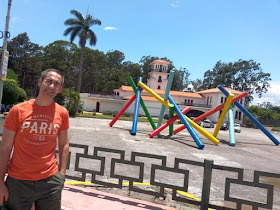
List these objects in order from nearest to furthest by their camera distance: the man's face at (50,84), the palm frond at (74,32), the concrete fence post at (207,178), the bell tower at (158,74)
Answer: the man's face at (50,84) → the concrete fence post at (207,178) → the palm frond at (74,32) → the bell tower at (158,74)

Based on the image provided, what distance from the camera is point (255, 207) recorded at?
351 centimetres

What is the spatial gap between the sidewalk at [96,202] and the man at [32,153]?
52.3 inches

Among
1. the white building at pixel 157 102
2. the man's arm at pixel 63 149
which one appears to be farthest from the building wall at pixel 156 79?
the man's arm at pixel 63 149

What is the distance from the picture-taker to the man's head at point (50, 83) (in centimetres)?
232

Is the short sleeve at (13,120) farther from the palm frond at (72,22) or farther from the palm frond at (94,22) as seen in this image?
the palm frond at (94,22)

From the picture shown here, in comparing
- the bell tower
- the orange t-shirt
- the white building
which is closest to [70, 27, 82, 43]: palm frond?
the white building

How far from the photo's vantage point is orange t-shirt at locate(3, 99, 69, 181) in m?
2.16

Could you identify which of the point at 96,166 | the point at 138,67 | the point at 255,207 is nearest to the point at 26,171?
the point at 255,207

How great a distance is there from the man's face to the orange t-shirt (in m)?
0.13

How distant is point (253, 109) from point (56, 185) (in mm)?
53294

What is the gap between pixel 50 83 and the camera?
2.35m

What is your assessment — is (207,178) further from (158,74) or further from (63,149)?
(158,74)

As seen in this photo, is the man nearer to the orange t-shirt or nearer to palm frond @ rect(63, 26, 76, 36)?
the orange t-shirt

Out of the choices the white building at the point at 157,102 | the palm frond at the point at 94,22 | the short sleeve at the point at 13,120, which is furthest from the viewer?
the white building at the point at 157,102
